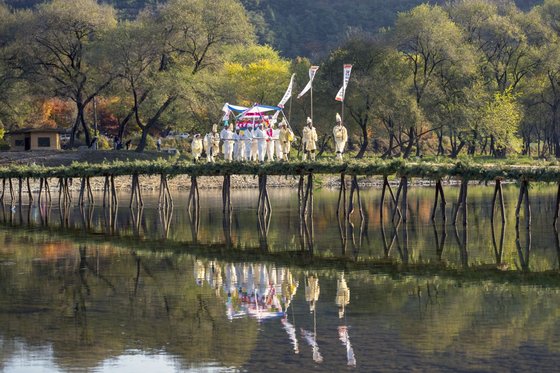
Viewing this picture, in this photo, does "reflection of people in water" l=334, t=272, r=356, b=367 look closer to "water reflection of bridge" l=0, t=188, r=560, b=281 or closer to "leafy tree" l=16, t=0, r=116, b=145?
"water reflection of bridge" l=0, t=188, r=560, b=281

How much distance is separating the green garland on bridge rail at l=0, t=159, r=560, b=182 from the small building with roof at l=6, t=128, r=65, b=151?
1229 inches

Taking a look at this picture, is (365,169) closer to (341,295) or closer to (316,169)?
(316,169)

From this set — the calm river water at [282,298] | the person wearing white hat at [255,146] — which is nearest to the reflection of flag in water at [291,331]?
the calm river water at [282,298]

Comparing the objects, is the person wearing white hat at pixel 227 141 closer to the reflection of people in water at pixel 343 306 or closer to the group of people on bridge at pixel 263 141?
the group of people on bridge at pixel 263 141

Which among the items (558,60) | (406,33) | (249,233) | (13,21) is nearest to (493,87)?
(558,60)

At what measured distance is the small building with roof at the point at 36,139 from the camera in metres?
91.9

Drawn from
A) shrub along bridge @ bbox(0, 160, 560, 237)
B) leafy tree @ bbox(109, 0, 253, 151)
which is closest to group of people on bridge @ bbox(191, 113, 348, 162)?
shrub along bridge @ bbox(0, 160, 560, 237)

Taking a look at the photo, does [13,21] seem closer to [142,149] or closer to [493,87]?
[142,149]

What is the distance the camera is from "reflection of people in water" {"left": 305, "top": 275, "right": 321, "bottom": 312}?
27.5 meters

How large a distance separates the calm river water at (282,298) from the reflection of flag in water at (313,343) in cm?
8

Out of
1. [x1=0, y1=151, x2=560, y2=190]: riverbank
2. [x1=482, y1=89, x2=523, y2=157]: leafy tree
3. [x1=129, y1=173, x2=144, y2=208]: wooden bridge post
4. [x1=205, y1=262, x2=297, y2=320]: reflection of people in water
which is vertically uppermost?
[x1=482, y1=89, x2=523, y2=157]: leafy tree

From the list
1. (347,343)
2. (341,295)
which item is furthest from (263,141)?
(347,343)

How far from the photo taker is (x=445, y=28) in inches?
3595

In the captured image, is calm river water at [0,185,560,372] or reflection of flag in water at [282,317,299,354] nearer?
calm river water at [0,185,560,372]
